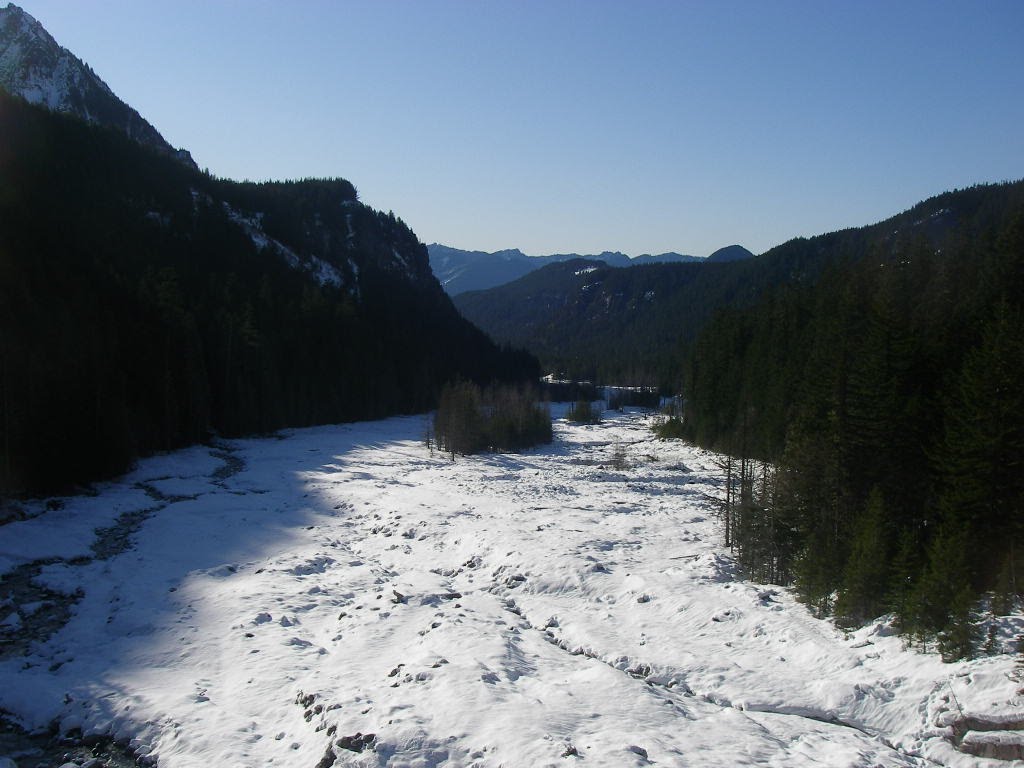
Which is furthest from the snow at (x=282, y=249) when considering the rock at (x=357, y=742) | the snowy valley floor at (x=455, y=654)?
the rock at (x=357, y=742)

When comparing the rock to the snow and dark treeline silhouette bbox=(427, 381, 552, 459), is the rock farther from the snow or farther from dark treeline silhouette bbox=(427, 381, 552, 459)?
→ the snow

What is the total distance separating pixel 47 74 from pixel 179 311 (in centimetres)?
15512

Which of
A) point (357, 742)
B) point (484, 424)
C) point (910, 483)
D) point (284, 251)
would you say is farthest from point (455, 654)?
point (284, 251)

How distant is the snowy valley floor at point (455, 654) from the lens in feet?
38.9

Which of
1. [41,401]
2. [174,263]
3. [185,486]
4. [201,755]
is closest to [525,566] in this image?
[201,755]

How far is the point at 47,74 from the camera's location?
16650 centimetres

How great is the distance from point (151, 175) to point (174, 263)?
Result: 37.9 meters

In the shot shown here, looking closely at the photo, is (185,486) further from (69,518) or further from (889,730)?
(889,730)

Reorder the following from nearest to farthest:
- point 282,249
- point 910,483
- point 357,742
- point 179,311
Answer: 1. point 357,742
2. point 910,483
3. point 179,311
4. point 282,249

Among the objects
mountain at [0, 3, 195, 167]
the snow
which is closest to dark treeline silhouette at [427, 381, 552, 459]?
the snow

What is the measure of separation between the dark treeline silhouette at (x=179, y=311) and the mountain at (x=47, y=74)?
42.6 m

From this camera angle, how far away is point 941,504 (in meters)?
20.4

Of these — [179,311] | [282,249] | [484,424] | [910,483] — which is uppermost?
[282,249]

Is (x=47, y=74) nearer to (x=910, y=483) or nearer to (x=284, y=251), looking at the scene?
(x=284, y=251)
